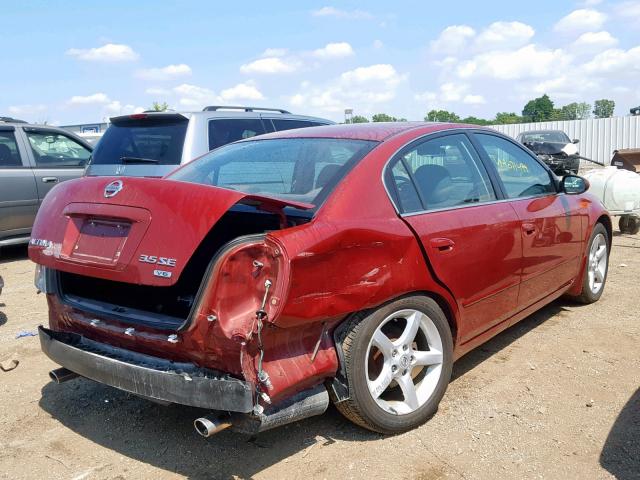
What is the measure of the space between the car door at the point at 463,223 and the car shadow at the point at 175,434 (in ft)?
2.06

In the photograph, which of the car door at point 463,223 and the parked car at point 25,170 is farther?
the parked car at point 25,170

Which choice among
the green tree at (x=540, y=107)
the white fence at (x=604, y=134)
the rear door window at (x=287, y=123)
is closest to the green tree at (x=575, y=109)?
the green tree at (x=540, y=107)

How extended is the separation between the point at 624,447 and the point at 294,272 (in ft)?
6.23

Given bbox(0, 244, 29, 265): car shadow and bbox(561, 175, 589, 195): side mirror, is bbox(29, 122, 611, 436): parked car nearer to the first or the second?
bbox(561, 175, 589, 195): side mirror

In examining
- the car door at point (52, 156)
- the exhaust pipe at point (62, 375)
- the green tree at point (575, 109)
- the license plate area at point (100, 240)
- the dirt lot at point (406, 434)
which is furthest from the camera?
the green tree at point (575, 109)

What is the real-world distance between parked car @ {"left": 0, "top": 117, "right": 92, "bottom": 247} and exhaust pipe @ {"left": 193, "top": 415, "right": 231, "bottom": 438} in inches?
256

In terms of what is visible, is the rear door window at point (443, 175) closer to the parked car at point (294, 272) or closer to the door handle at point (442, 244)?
the parked car at point (294, 272)

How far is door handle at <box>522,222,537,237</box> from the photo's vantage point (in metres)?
3.96

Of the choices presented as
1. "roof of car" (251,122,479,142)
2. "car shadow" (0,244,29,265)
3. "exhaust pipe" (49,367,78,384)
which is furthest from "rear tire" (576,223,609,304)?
"car shadow" (0,244,29,265)

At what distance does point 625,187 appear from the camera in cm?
845

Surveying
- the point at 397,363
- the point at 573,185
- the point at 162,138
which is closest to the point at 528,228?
the point at 573,185

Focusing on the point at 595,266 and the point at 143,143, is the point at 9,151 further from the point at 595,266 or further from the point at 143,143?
the point at 595,266

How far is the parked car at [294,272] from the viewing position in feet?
8.27

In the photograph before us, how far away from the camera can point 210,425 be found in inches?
99.7
